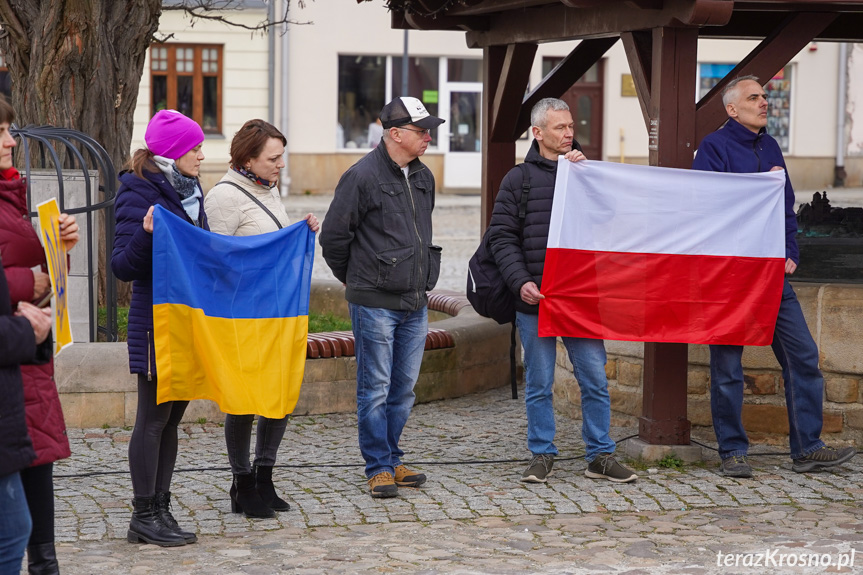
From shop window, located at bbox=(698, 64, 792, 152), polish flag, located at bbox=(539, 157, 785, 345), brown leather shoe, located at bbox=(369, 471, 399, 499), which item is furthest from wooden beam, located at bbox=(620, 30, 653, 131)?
shop window, located at bbox=(698, 64, 792, 152)

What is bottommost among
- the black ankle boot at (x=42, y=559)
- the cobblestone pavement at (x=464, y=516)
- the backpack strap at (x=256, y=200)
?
the cobblestone pavement at (x=464, y=516)

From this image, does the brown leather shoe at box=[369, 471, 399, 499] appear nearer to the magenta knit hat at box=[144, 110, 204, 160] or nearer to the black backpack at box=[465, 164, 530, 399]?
the black backpack at box=[465, 164, 530, 399]

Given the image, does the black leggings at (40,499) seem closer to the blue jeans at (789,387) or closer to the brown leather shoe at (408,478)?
the brown leather shoe at (408,478)

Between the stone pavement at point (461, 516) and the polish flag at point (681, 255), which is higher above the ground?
the polish flag at point (681, 255)

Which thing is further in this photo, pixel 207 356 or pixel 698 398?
pixel 698 398

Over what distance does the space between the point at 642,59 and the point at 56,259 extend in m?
3.58

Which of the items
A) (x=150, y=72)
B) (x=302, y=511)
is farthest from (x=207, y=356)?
(x=150, y=72)

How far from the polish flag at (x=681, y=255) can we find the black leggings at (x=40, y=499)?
2.99 metres

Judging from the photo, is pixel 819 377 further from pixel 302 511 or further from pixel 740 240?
pixel 302 511

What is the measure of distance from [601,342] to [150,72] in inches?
850

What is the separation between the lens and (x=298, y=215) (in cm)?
2341

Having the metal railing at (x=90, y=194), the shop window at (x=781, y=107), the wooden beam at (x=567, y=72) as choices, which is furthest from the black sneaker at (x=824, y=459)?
the shop window at (x=781, y=107)

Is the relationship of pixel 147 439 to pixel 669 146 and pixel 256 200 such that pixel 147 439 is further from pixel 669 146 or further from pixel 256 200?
pixel 669 146

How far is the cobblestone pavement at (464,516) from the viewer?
4969mm
